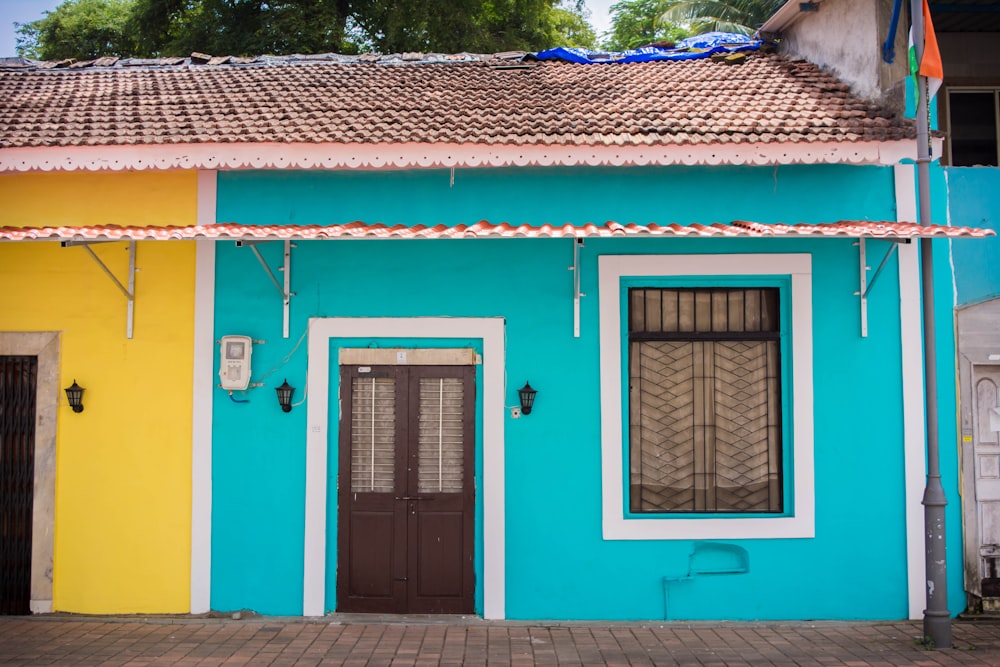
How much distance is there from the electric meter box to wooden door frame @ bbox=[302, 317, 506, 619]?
533 mm

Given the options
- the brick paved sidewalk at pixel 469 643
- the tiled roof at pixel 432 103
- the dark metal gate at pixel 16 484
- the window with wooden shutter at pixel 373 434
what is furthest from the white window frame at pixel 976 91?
the dark metal gate at pixel 16 484

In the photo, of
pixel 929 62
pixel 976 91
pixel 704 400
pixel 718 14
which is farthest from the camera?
pixel 718 14

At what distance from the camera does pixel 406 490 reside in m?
7.40

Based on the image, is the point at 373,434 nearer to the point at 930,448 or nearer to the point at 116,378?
the point at 116,378

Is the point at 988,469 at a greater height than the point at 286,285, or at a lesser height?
lesser

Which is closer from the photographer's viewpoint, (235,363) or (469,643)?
(469,643)

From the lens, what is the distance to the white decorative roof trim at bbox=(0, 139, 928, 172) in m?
7.18

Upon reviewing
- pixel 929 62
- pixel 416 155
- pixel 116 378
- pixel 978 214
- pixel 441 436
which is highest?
pixel 929 62

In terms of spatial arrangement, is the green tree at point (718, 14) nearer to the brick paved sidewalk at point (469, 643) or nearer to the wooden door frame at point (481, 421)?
the wooden door frame at point (481, 421)

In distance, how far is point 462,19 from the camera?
57.8 feet

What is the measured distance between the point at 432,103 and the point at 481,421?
125 inches

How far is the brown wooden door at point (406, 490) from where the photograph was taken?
289 inches

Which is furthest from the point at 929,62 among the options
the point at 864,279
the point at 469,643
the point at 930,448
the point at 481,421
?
the point at 469,643

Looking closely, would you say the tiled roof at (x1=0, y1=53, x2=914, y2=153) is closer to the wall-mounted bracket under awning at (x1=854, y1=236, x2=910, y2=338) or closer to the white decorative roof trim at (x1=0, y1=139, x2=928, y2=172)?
the white decorative roof trim at (x1=0, y1=139, x2=928, y2=172)
